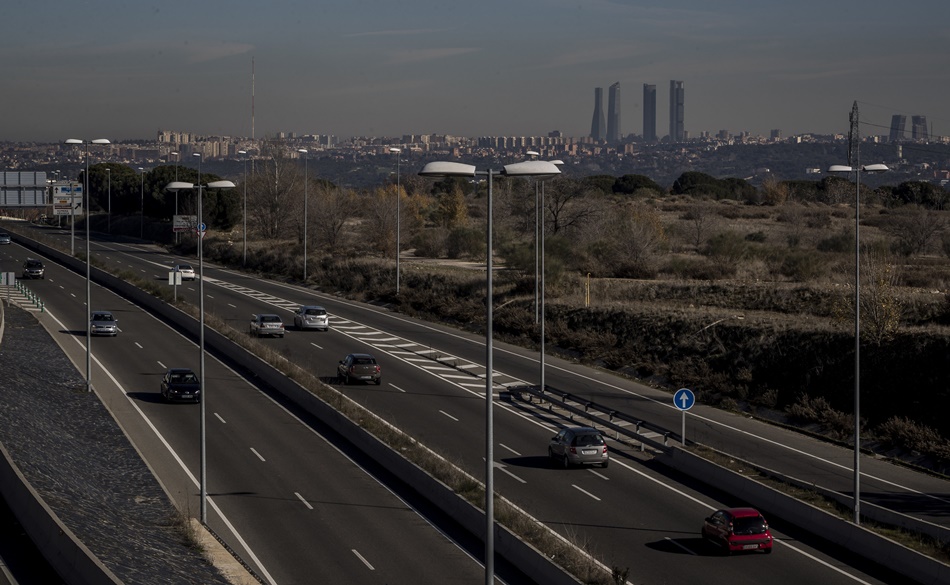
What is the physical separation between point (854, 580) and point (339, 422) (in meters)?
17.4

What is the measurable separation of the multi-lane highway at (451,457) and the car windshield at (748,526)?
60 cm

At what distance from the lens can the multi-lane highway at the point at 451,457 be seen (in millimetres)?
21781

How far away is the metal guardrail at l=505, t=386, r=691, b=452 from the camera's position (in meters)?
31.7

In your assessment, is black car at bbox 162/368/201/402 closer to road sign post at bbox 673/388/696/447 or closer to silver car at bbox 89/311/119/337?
silver car at bbox 89/311/119/337

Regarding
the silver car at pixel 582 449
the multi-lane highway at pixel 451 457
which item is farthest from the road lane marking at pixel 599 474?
the silver car at pixel 582 449

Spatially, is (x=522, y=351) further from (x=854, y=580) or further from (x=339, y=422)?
(x=854, y=580)

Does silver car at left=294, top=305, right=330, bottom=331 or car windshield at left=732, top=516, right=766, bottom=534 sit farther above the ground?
silver car at left=294, top=305, right=330, bottom=331

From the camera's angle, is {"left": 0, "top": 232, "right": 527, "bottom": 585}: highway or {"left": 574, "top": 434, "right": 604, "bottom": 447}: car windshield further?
{"left": 574, "top": 434, "right": 604, "bottom": 447}: car windshield

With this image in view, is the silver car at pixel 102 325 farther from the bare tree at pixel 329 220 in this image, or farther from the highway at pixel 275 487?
the bare tree at pixel 329 220

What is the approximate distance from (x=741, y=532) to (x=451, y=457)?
33.5 ft

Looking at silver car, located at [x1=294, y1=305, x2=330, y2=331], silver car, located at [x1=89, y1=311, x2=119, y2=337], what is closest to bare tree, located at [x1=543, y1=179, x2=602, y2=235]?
silver car, located at [x1=294, y1=305, x2=330, y2=331]

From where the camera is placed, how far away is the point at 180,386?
37.1 m

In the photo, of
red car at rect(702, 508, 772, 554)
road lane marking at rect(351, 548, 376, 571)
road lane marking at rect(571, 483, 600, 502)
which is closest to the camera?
road lane marking at rect(351, 548, 376, 571)

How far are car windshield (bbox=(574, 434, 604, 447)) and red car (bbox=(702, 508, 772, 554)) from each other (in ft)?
23.5
